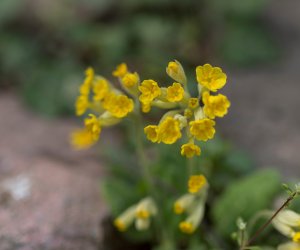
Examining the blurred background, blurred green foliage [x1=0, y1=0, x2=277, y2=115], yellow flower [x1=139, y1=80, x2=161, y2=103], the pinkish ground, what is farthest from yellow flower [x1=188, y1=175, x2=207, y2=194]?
blurred green foliage [x1=0, y1=0, x2=277, y2=115]

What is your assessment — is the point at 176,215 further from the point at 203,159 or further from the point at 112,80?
the point at 112,80

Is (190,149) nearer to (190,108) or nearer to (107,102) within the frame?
(190,108)

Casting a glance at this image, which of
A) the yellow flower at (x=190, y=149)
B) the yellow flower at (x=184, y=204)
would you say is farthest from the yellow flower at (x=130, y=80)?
the yellow flower at (x=184, y=204)

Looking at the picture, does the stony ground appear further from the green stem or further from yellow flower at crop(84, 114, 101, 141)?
yellow flower at crop(84, 114, 101, 141)

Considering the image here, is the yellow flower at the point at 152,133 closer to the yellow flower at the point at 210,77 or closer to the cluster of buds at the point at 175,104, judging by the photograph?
the cluster of buds at the point at 175,104

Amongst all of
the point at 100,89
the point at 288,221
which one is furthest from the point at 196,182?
the point at 100,89
